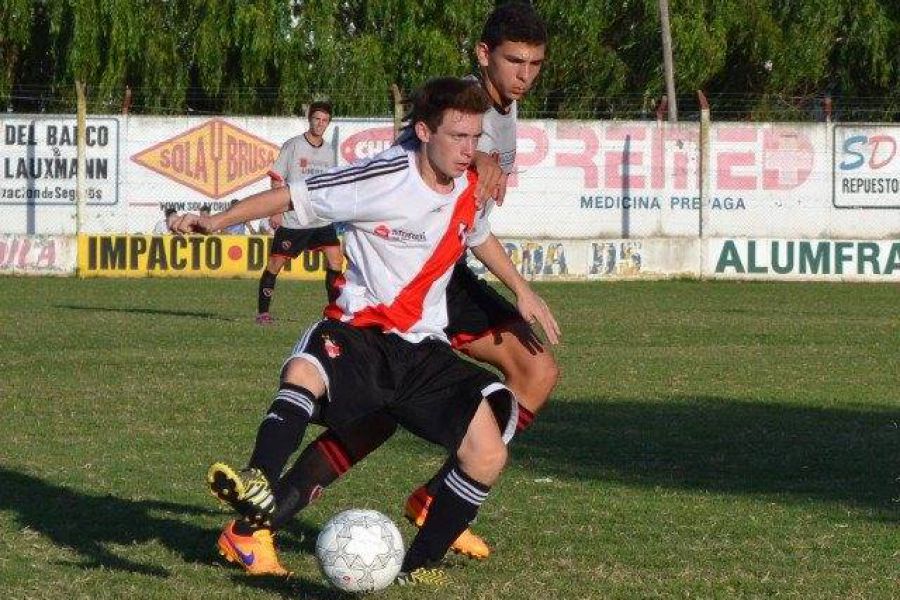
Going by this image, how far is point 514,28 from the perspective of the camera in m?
6.16

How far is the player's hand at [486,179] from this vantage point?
18.5ft

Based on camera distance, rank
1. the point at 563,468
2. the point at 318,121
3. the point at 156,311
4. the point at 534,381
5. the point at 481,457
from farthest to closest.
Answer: the point at 156,311
the point at 318,121
the point at 563,468
the point at 534,381
the point at 481,457

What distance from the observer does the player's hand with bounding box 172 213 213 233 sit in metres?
5.04

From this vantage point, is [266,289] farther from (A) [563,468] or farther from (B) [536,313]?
(B) [536,313]

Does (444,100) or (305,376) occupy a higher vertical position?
(444,100)

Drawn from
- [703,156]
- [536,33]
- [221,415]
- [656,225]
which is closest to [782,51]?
[656,225]

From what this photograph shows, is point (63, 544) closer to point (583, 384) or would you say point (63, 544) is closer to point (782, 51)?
point (583, 384)

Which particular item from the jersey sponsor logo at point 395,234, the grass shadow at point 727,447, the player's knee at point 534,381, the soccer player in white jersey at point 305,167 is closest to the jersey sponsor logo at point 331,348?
the jersey sponsor logo at point 395,234

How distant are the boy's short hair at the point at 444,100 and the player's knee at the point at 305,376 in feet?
2.80

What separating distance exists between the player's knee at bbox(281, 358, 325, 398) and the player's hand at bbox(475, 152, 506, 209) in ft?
2.70

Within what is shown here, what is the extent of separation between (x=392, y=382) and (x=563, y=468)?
2.61m

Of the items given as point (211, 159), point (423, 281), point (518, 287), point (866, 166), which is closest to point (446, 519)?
point (423, 281)

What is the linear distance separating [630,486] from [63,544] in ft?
→ 8.33

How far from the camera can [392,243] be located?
5.47m
